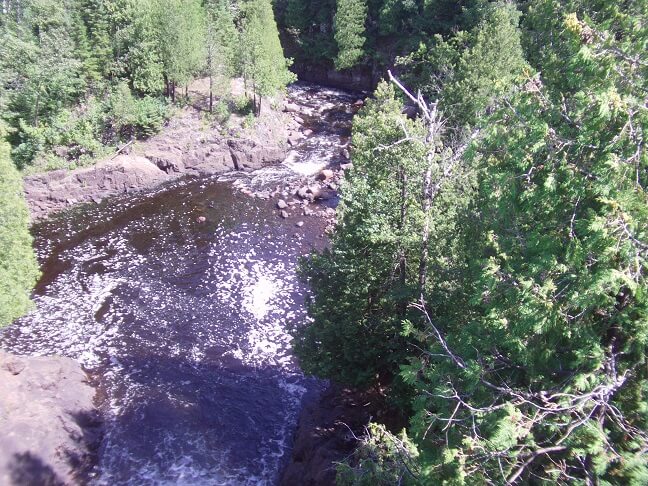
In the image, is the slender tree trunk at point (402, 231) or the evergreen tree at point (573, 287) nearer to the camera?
the evergreen tree at point (573, 287)

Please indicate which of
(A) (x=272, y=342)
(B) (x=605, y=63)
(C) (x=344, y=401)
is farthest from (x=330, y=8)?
(B) (x=605, y=63)

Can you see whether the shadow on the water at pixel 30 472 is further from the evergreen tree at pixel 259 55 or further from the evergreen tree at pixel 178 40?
the evergreen tree at pixel 259 55

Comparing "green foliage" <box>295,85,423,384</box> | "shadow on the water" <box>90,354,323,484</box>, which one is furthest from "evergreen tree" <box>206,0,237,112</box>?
"green foliage" <box>295,85,423,384</box>

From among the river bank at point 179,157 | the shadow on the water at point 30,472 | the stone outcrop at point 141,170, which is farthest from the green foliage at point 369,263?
the river bank at point 179,157

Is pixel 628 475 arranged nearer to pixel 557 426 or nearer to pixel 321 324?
pixel 557 426

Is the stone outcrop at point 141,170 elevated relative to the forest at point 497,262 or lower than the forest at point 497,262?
lower
